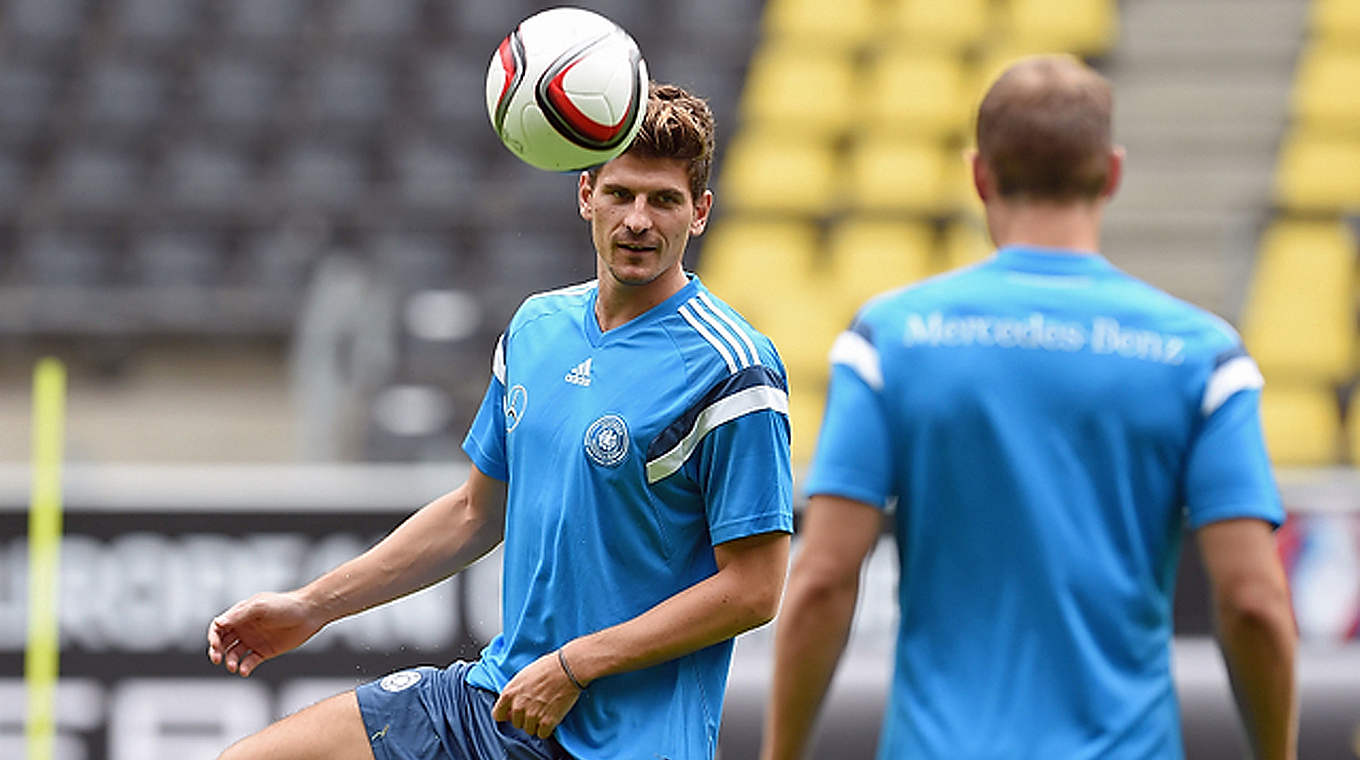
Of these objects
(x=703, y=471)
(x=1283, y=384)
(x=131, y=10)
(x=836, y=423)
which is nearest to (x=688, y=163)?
(x=703, y=471)

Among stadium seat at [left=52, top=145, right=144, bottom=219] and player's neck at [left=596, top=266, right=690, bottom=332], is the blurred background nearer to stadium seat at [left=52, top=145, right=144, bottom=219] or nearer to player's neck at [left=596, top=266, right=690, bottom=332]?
stadium seat at [left=52, top=145, right=144, bottom=219]

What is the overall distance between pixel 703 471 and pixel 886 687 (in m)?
4.24

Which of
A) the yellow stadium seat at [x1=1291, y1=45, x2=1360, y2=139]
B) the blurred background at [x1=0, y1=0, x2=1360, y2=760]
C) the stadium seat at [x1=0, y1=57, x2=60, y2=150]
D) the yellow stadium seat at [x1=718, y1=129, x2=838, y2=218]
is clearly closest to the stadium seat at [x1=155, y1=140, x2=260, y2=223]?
the blurred background at [x1=0, y1=0, x2=1360, y2=760]

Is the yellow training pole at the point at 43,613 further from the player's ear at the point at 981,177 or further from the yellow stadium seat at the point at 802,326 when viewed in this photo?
the player's ear at the point at 981,177

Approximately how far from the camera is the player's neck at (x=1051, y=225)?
2758 millimetres

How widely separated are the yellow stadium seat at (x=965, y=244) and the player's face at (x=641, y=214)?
719 cm

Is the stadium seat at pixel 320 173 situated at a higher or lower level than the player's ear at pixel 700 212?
higher

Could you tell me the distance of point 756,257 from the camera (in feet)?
42.8

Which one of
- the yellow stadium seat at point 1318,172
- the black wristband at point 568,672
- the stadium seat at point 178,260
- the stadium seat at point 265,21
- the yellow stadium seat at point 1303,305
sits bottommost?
the black wristband at point 568,672

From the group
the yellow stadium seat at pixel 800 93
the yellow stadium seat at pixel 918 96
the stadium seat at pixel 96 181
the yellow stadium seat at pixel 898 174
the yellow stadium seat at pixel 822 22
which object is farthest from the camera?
the yellow stadium seat at pixel 822 22

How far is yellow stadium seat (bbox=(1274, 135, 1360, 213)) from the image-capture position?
13.5m

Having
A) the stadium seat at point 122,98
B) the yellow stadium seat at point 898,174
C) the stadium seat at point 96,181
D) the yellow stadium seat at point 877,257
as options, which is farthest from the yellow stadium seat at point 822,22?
the stadium seat at point 96,181

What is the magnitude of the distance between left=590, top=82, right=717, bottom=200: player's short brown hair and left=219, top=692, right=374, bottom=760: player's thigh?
1.28 metres

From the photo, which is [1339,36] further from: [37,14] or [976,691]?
[976,691]
